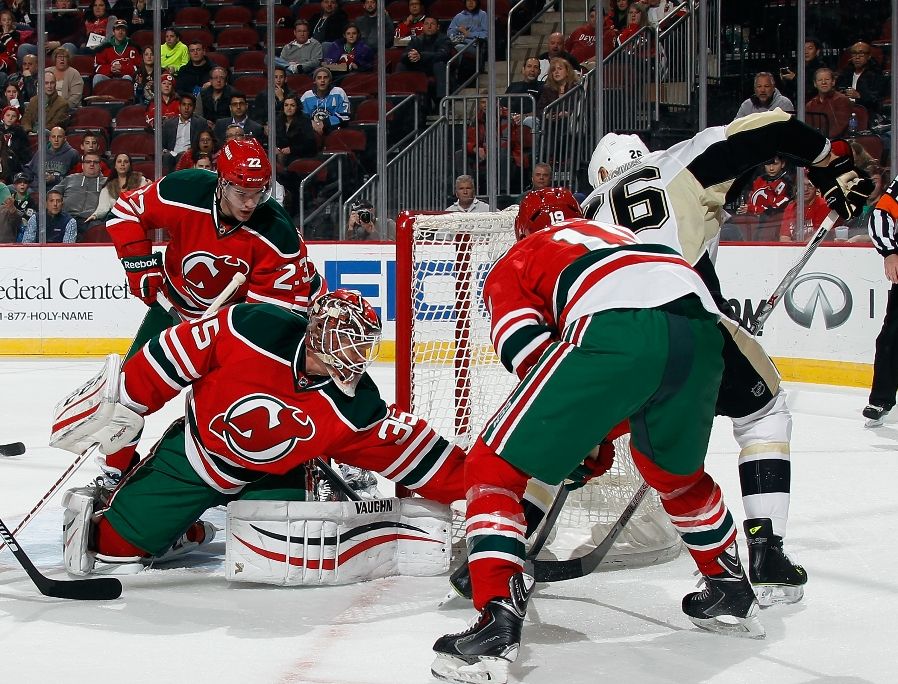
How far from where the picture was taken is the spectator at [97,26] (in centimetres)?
884

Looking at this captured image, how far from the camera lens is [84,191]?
8.13m

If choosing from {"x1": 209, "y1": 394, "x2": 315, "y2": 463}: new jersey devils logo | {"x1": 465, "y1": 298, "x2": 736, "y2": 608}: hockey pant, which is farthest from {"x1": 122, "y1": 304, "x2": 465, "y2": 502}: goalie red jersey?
{"x1": 465, "y1": 298, "x2": 736, "y2": 608}: hockey pant

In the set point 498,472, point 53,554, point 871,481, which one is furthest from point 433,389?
point 871,481

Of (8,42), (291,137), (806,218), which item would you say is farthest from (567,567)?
(8,42)

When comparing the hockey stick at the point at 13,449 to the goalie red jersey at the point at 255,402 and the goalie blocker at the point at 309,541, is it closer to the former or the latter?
the goalie red jersey at the point at 255,402

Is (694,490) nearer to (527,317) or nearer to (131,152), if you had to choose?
(527,317)

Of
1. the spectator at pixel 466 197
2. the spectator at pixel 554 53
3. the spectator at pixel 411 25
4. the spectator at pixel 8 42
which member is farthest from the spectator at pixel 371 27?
the spectator at pixel 8 42

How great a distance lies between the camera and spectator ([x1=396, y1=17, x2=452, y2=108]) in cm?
824

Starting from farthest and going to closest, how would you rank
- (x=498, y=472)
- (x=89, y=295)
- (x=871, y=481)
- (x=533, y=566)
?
(x=89, y=295), (x=871, y=481), (x=533, y=566), (x=498, y=472)

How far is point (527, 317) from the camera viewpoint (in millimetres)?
2148

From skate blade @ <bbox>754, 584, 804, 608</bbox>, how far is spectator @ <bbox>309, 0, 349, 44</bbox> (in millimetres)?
6507

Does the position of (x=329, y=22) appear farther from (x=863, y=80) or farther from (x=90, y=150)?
(x=863, y=80)

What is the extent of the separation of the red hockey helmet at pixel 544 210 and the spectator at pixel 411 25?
6.21 metres

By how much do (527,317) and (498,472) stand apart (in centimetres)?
28
